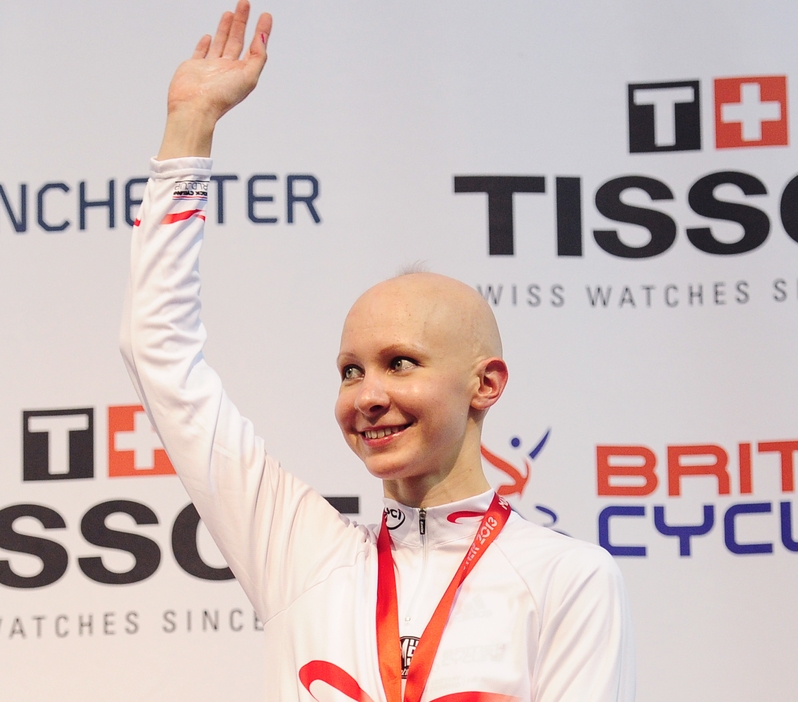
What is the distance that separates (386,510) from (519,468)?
924mm

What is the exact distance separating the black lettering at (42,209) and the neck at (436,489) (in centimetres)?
131

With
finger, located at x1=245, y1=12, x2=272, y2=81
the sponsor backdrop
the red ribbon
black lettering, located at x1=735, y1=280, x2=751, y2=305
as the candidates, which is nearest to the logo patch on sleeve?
finger, located at x1=245, y1=12, x2=272, y2=81

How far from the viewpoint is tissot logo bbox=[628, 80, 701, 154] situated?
252cm

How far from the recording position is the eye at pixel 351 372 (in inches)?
59.1

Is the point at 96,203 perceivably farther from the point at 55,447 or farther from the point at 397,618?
the point at 397,618

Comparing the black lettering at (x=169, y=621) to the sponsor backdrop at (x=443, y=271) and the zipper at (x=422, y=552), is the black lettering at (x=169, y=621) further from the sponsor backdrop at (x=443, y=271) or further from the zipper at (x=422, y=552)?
the zipper at (x=422, y=552)

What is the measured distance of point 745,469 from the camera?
7.91 feet

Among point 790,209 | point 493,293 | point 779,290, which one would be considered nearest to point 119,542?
point 493,293

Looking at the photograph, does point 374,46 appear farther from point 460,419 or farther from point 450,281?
point 460,419

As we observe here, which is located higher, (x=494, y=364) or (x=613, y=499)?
(x=494, y=364)

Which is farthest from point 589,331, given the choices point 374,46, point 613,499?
point 374,46

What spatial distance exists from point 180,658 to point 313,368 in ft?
2.29

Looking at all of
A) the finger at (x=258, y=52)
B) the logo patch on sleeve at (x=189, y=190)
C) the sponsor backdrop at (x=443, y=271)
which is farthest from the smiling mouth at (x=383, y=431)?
the sponsor backdrop at (x=443, y=271)

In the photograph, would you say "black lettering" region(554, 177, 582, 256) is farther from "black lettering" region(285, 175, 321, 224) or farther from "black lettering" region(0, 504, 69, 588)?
"black lettering" region(0, 504, 69, 588)
